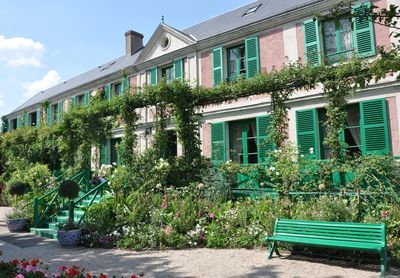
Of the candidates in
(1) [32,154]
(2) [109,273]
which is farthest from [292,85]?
(1) [32,154]

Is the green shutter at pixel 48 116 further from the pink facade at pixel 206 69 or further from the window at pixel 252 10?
the window at pixel 252 10

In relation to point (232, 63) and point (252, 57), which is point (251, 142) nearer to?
point (252, 57)

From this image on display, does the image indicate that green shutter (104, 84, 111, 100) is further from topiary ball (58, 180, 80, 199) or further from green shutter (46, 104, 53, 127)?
topiary ball (58, 180, 80, 199)

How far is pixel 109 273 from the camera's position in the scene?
480cm

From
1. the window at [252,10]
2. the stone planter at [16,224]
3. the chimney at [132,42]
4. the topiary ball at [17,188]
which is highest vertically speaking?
the chimney at [132,42]

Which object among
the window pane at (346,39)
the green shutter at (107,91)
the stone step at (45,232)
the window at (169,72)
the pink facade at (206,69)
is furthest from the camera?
the green shutter at (107,91)

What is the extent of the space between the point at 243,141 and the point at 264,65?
2677 millimetres

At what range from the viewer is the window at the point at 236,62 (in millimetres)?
12156

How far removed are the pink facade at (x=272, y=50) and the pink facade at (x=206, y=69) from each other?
2.20m

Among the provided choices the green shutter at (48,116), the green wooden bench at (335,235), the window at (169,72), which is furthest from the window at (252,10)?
the green shutter at (48,116)

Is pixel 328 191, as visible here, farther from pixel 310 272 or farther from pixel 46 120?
pixel 46 120

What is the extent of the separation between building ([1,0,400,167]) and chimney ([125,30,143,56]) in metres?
3.46

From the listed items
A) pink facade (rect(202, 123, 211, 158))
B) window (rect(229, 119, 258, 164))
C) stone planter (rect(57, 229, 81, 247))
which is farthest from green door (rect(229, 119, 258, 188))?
stone planter (rect(57, 229, 81, 247))

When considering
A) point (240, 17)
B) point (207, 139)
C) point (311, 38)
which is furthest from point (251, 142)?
point (240, 17)
